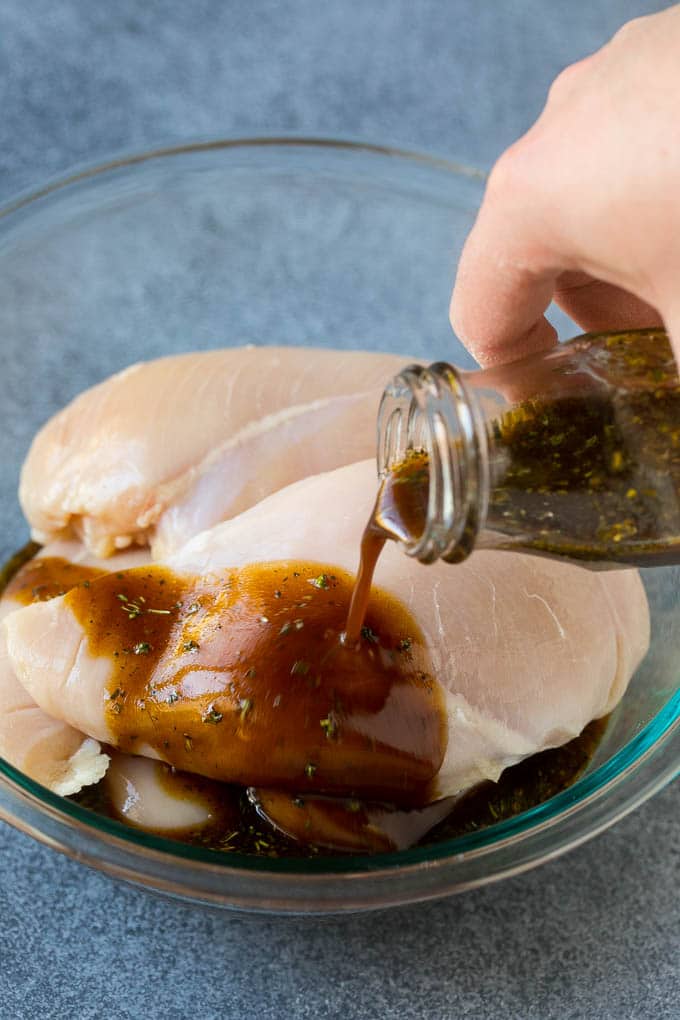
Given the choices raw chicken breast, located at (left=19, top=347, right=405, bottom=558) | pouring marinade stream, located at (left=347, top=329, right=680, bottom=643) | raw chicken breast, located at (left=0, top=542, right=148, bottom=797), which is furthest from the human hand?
raw chicken breast, located at (left=0, top=542, right=148, bottom=797)

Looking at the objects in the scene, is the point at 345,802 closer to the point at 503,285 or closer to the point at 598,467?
the point at 598,467

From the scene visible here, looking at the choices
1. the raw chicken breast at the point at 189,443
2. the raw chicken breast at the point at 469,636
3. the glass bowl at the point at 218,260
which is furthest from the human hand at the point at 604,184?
the glass bowl at the point at 218,260

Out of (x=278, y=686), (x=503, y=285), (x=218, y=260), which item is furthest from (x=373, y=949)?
(x=218, y=260)

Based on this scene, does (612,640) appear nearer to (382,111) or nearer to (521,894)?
(521,894)

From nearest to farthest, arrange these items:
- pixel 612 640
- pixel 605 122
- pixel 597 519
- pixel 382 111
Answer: pixel 605 122 → pixel 597 519 → pixel 612 640 → pixel 382 111

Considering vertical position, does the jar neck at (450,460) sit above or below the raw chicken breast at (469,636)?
above

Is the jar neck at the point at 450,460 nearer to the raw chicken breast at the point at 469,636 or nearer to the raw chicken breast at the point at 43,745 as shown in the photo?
the raw chicken breast at the point at 469,636

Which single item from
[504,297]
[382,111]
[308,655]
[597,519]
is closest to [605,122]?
[504,297]

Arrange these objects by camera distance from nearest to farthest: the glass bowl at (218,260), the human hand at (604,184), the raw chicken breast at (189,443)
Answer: the human hand at (604,184), the raw chicken breast at (189,443), the glass bowl at (218,260)
